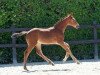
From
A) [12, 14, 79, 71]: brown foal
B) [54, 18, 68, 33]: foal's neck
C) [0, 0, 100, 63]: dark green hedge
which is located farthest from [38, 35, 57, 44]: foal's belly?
[0, 0, 100, 63]: dark green hedge

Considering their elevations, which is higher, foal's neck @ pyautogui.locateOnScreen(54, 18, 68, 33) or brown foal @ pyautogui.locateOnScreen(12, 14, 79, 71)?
foal's neck @ pyautogui.locateOnScreen(54, 18, 68, 33)

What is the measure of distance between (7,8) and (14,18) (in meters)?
0.46

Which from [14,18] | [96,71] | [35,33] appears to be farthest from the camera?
[14,18]

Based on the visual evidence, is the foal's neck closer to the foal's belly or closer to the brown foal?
the brown foal

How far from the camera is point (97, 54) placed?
50.8 feet

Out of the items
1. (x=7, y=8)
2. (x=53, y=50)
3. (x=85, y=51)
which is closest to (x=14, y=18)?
(x=7, y=8)

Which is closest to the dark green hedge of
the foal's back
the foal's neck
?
the foal's neck

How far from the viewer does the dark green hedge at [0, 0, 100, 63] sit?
603 inches

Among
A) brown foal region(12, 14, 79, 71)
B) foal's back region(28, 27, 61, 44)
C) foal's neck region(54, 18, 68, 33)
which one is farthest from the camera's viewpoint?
foal's neck region(54, 18, 68, 33)

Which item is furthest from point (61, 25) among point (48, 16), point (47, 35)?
point (48, 16)

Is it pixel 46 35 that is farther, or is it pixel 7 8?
pixel 7 8

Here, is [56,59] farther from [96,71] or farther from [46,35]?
[96,71]

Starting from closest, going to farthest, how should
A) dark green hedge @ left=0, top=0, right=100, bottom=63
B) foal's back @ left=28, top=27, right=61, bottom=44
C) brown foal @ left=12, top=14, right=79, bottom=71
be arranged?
brown foal @ left=12, top=14, right=79, bottom=71 → foal's back @ left=28, top=27, right=61, bottom=44 → dark green hedge @ left=0, top=0, right=100, bottom=63

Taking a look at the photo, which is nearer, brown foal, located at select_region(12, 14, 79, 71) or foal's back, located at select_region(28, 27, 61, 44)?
brown foal, located at select_region(12, 14, 79, 71)
